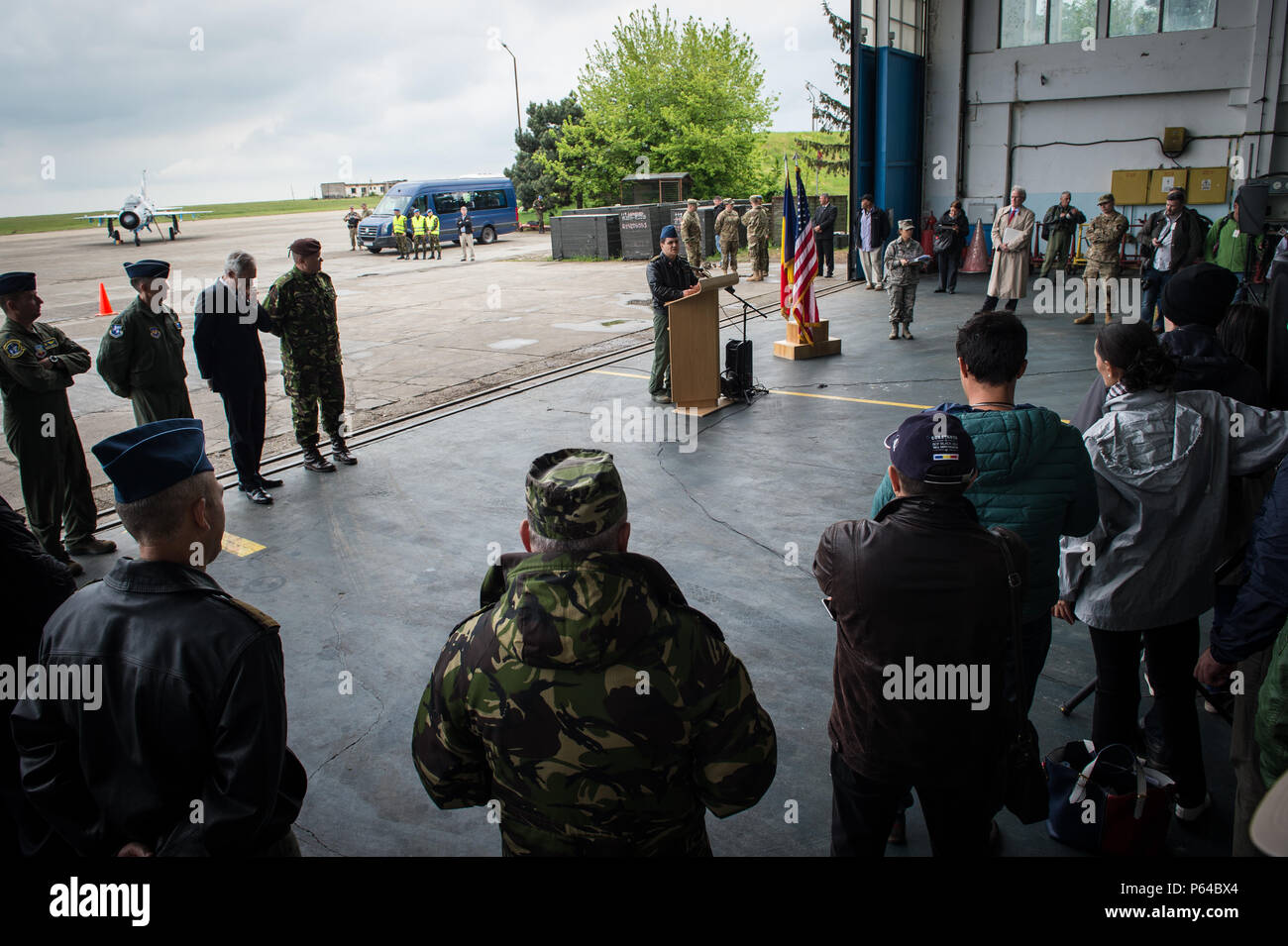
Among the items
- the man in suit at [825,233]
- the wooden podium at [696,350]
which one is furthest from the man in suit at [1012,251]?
the wooden podium at [696,350]

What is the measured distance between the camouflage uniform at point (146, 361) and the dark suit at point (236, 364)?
0.85 feet

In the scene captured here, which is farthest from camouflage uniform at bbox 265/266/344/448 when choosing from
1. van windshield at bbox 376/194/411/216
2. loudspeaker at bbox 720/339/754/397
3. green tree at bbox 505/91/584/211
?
green tree at bbox 505/91/584/211

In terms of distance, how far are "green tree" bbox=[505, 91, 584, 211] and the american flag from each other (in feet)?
98.3

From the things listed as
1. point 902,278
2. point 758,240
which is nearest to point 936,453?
point 902,278

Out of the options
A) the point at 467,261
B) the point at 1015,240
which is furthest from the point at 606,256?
the point at 1015,240

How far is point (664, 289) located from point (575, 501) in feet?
26.3

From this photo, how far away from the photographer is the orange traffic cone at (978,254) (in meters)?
20.2

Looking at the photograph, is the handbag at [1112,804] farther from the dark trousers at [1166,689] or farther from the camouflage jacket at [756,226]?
the camouflage jacket at [756,226]

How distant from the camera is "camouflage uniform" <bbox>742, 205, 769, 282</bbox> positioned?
20172 mm

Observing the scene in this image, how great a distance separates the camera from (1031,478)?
2.79m

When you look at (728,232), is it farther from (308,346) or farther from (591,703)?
(591,703)

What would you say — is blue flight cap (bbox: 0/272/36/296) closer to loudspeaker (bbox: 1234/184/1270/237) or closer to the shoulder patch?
the shoulder patch
